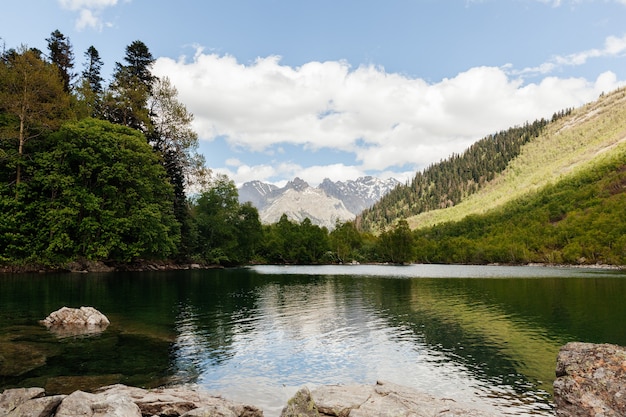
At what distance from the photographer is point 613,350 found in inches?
620

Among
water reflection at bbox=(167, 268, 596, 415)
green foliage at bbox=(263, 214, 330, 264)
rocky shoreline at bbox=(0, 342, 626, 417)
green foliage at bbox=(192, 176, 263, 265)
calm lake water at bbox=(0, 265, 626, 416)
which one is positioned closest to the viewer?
rocky shoreline at bbox=(0, 342, 626, 417)

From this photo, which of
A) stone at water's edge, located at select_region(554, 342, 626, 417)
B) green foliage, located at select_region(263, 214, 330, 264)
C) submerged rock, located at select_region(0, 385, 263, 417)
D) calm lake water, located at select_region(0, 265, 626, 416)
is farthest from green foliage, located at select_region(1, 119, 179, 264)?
green foliage, located at select_region(263, 214, 330, 264)

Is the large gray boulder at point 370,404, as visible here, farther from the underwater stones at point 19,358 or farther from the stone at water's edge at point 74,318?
the stone at water's edge at point 74,318

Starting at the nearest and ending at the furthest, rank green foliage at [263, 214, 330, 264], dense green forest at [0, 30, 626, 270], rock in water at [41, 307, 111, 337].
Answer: rock in water at [41, 307, 111, 337]
dense green forest at [0, 30, 626, 270]
green foliage at [263, 214, 330, 264]

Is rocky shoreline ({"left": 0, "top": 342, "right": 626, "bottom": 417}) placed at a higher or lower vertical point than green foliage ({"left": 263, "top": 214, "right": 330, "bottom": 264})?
lower

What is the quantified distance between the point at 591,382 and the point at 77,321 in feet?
112

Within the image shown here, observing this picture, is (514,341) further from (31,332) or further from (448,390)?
(31,332)

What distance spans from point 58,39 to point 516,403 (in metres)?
126

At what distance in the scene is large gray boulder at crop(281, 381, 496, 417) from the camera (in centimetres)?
1363

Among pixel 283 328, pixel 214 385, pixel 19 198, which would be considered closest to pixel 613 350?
pixel 214 385

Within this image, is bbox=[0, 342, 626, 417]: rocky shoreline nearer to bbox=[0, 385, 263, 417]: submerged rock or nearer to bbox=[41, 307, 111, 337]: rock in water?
bbox=[0, 385, 263, 417]: submerged rock

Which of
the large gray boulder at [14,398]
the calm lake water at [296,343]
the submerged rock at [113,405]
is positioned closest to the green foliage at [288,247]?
the calm lake water at [296,343]

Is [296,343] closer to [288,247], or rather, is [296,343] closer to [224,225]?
[224,225]

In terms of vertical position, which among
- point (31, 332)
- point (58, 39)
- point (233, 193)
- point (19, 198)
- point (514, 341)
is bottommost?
point (514, 341)
